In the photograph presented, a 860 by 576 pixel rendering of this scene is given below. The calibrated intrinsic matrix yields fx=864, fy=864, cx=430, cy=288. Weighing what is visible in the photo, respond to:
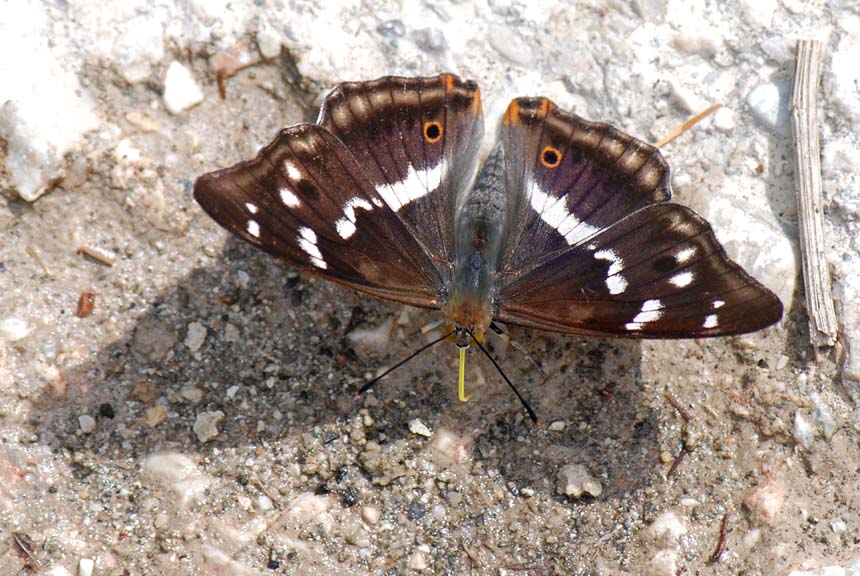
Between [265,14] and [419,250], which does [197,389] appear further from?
[265,14]

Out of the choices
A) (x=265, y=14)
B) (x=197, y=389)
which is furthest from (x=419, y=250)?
(x=265, y=14)

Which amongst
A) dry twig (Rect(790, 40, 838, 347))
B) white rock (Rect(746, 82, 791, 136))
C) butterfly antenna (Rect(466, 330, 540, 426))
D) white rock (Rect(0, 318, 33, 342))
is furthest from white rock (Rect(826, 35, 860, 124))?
white rock (Rect(0, 318, 33, 342))

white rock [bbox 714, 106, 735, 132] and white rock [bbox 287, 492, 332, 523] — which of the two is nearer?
white rock [bbox 287, 492, 332, 523]

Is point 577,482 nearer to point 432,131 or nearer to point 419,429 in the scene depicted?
point 419,429

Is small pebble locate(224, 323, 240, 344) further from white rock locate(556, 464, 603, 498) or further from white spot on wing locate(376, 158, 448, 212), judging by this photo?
white rock locate(556, 464, 603, 498)

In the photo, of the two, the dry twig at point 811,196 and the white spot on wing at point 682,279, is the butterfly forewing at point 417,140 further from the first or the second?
the dry twig at point 811,196

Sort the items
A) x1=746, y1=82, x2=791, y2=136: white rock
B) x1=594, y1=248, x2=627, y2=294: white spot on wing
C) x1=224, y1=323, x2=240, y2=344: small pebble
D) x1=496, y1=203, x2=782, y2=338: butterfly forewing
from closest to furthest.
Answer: x1=496, y1=203, x2=782, y2=338: butterfly forewing → x1=594, y1=248, x2=627, y2=294: white spot on wing → x1=224, y1=323, x2=240, y2=344: small pebble → x1=746, y1=82, x2=791, y2=136: white rock

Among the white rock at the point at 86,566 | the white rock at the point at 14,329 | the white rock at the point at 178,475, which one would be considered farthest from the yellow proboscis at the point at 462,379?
the white rock at the point at 14,329
